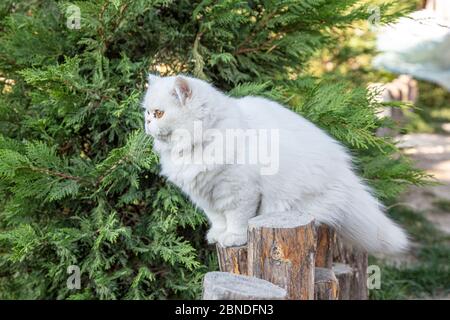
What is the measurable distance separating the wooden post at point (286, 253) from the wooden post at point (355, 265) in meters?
1.18

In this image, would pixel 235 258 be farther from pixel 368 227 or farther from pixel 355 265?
pixel 355 265

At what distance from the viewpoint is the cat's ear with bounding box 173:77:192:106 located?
7.83ft

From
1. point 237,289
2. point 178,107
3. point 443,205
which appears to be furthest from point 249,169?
point 443,205

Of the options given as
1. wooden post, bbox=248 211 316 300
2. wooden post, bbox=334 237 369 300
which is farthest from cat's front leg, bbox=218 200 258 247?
wooden post, bbox=334 237 369 300

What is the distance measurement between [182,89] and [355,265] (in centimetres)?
186

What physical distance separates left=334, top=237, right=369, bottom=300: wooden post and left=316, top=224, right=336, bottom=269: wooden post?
56 centimetres

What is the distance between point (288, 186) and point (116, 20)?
1381mm

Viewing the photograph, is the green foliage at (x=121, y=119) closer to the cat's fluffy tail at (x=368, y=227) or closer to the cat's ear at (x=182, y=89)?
the cat's fluffy tail at (x=368, y=227)

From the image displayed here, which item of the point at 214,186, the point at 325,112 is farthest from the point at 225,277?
the point at 325,112

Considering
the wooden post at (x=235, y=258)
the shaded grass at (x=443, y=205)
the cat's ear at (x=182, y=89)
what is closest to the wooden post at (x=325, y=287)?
the wooden post at (x=235, y=258)

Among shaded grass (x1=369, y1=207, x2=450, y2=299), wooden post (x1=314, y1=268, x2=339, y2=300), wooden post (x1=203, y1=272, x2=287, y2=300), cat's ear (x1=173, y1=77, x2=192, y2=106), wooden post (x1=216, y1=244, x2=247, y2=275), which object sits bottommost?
shaded grass (x1=369, y1=207, x2=450, y2=299)

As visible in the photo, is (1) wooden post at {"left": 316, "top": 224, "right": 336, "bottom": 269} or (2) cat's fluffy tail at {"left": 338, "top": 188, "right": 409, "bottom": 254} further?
(1) wooden post at {"left": 316, "top": 224, "right": 336, "bottom": 269}

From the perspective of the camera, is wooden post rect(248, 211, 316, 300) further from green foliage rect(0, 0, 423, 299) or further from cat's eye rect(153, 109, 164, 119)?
green foliage rect(0, 0, 423, 299)

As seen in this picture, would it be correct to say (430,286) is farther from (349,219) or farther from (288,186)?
(288,186)
